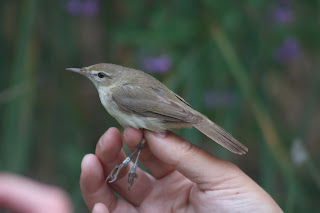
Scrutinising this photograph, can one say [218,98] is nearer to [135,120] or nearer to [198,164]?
[135,120]

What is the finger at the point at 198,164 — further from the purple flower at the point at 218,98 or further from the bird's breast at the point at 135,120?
the purple flower at the point at 218,98

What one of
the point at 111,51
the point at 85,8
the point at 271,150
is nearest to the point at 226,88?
the point at 271,150

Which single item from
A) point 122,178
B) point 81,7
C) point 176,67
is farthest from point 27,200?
point 81,7

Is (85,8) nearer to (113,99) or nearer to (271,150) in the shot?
(113,99)

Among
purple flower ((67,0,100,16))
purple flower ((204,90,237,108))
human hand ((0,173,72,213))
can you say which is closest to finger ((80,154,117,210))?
human hand ((0,173,72,213))

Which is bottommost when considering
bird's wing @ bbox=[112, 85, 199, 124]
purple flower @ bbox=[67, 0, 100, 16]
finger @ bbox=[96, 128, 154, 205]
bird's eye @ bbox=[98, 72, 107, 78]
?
finger @ bbox=[96, 128, 154, 205]

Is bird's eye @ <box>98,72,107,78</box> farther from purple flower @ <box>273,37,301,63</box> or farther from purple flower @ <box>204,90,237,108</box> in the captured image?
purple flower @ <box>273,37,301,63</box>
